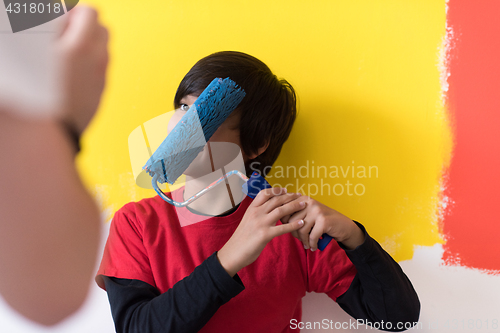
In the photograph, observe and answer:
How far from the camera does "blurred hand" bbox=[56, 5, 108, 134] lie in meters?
0.79

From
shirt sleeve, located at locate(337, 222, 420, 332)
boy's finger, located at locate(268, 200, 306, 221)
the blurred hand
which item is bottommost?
shirt sleeve, located at locate(337, 222, 420, 332)

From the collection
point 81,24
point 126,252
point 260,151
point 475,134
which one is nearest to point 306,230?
point 260,151

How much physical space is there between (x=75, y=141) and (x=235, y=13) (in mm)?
489

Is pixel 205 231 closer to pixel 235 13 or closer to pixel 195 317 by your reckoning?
pixel 195 317

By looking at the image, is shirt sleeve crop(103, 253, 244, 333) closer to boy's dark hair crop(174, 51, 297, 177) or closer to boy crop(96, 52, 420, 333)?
boy crop(96, 52, 420, 333)

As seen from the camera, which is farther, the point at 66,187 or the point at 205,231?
the point at 66,187

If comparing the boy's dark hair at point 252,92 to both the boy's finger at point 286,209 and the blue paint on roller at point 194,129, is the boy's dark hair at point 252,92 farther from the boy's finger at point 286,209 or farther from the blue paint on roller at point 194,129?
the boy's finger at point 286,209

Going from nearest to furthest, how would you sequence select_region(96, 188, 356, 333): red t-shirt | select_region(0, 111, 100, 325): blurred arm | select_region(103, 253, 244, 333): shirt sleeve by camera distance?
select_region(103, 253, 244, 333): shirt sleeve
select_region(96, 188, 356, 333): red t-shirt
select_region(0, 111, 100, 325): blurred arm

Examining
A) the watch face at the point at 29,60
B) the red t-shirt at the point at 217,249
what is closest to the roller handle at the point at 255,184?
the red t-shirt at the point at 217,249

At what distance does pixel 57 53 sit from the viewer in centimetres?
78

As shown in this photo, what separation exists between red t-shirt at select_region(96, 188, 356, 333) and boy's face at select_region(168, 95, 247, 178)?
11 cm

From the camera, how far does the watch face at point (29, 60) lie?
30.6 inches

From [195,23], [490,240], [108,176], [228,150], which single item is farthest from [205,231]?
[490,240]

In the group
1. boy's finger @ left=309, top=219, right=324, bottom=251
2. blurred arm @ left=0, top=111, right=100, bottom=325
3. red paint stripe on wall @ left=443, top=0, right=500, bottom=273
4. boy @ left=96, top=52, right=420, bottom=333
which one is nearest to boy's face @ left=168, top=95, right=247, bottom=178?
boy @ left=96, top=52, right=420, bottom=333
